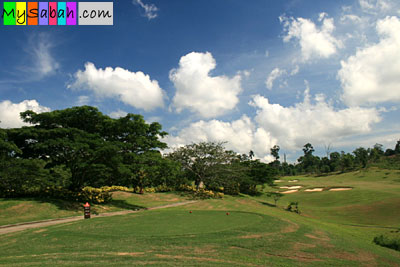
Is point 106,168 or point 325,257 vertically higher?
point 106,168

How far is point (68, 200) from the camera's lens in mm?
24703

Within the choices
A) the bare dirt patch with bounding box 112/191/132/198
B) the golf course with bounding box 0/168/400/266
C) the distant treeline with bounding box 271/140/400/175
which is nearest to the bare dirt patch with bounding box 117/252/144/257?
the golf course with bounding box 0/168/400/266

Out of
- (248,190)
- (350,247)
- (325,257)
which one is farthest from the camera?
(248,190)

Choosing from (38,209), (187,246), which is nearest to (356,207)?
(187,246)

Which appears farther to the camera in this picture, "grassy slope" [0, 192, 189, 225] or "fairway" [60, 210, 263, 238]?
"grassy slope" [0, 192, 189, 225]

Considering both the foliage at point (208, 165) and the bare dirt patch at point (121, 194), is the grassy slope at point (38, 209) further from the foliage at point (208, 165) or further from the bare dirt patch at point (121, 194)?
the foliage at point (208, 165)

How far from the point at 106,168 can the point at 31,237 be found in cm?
1137

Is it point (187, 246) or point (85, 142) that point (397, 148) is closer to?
point (85, 142)

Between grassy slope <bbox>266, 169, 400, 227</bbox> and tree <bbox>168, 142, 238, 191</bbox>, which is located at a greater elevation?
tree <bbox>168, 142, 238, 191</bbox>

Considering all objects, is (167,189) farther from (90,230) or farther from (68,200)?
(90,230)

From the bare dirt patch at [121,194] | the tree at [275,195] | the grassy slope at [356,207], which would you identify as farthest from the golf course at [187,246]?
the tree at [275,195]

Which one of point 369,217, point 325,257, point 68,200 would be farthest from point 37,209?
point 369,217

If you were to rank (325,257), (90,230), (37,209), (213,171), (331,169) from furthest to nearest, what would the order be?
1. (331,169)
2. (213,171)
3. (37,209)
4. (90,230)
5. (325,257)

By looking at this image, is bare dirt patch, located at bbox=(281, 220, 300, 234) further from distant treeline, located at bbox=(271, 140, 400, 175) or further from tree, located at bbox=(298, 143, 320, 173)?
tree, located at bbox=(298, 143, 320, 173)
